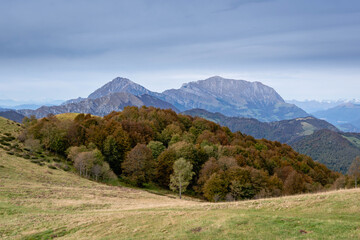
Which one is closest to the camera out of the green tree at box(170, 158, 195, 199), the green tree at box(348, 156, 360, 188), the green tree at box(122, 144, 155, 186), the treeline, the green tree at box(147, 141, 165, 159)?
the treeline

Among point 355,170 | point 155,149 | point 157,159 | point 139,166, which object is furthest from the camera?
point 355,170

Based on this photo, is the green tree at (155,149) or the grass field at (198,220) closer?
the grass field at (198,220)

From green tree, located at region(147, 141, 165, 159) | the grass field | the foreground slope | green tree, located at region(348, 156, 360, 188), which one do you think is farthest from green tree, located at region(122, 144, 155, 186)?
green tree, located at region(348, 156, 360, 188)

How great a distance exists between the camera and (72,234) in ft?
74.0

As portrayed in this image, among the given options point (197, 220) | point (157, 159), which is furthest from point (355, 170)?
point (197, 220)

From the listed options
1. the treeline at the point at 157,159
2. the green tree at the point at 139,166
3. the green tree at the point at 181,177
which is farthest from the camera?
the green tree at the point at 139,166

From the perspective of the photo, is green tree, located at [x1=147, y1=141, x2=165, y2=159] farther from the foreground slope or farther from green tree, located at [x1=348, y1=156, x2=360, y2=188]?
green tree, located at [x1=348, y1=156, x2=360, y2=188]

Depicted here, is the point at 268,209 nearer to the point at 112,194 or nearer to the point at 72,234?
the point at 72,234

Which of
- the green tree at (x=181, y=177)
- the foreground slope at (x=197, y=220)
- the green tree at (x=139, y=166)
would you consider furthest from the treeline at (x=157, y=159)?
the foreground slope at (x=197, y=220)

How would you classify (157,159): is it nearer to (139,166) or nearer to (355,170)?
(139,166)

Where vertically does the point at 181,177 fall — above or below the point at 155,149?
below

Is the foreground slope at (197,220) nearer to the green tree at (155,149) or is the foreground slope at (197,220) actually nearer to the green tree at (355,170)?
the green tree at (155,149)

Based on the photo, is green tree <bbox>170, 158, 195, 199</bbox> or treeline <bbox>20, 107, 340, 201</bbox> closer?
treeline <bbox>20, 107, 340, 201</bbox>

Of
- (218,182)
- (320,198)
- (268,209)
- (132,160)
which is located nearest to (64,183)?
(132,160)
